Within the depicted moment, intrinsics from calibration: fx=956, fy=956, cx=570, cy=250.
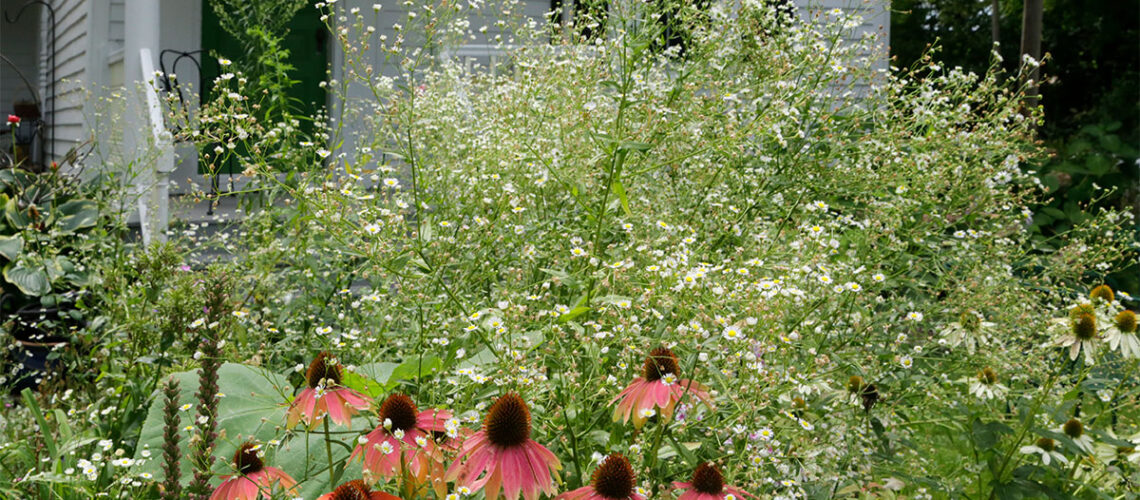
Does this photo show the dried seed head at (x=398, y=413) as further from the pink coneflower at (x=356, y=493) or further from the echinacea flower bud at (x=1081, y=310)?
the echinacea flower bud at (x=1081, y=310)

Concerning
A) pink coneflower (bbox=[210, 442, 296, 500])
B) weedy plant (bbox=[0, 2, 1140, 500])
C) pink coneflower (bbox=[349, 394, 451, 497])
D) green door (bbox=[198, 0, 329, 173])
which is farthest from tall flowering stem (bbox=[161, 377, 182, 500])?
green door (bbox=[198, 0, 329, 173])

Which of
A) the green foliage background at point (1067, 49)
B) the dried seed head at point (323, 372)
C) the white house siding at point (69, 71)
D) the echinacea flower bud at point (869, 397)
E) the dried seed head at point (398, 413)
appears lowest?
the echinacea flower bud at point (869, 397)

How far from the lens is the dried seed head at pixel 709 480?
5.46 ft

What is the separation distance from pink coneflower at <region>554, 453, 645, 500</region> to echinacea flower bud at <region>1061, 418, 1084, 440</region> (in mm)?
1510

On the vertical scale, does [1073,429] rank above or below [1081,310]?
below

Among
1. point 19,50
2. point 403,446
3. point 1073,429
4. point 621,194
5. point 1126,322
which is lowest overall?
point 1073,429

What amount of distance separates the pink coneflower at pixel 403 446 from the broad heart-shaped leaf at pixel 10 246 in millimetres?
3654

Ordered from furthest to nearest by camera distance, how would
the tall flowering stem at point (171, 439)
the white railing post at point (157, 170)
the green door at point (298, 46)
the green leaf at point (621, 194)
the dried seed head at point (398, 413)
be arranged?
the green door at point (298, 46) → the white railing post at point (157, 170) → the green leaf at point (621, 194) → the dried seed head at point (398, 413) → the tall flowering stem at point (171, 439)

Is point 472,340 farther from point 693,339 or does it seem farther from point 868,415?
point 868,415

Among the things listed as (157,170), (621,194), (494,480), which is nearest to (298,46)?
(157,170)

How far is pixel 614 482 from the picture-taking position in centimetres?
159

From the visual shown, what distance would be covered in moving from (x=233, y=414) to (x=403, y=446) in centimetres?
58

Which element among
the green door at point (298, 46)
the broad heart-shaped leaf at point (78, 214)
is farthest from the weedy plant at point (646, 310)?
the green door at point (298, 46)

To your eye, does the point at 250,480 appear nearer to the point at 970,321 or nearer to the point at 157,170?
the point at 970,321
